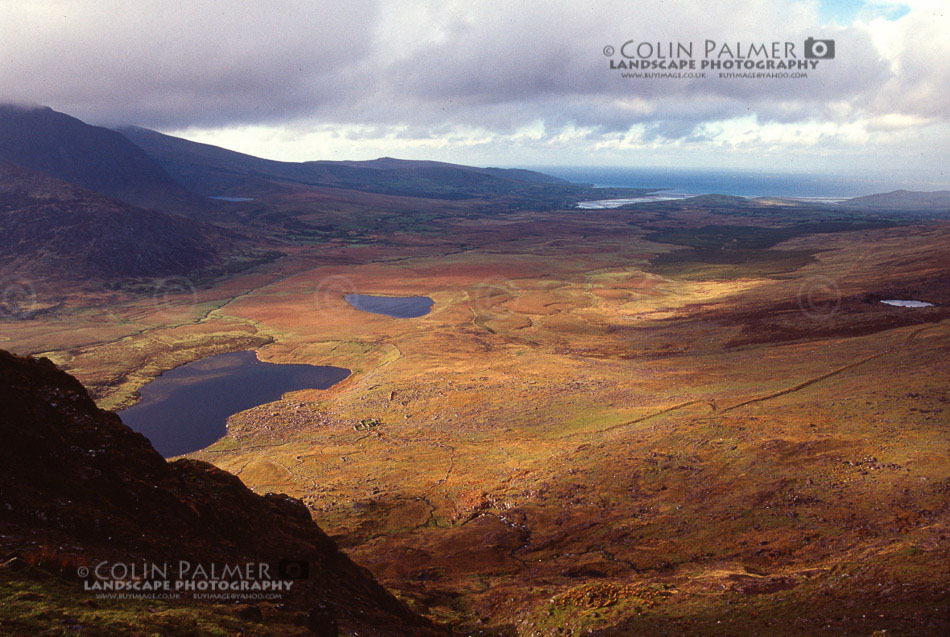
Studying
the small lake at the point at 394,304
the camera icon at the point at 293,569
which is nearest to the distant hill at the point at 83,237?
the small lake at the point at 394,304

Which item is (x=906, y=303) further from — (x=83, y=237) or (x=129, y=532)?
(x=83, y=237)

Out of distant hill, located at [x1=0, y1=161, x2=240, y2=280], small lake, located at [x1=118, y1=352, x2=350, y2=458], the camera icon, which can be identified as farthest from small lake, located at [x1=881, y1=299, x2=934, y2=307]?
distant hill, located at [x1=0, y1=161, x2=240, y2=280]

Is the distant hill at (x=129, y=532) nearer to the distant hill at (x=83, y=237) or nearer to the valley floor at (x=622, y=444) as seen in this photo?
the valley floor at (x=622, y=444)

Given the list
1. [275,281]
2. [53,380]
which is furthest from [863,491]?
[275,281]

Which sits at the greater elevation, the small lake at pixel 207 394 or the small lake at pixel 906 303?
the small lake at pixel 906 303

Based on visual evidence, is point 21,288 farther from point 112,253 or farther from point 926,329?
point 926,329

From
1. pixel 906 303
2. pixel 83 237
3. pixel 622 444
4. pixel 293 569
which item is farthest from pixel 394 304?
pixel 293 569

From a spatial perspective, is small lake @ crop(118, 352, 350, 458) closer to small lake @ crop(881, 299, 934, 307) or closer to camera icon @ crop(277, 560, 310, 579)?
camera icon @ crop(277, 560, 310, 579)
